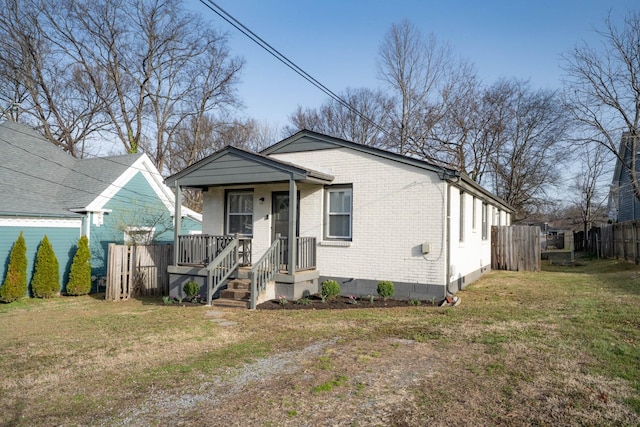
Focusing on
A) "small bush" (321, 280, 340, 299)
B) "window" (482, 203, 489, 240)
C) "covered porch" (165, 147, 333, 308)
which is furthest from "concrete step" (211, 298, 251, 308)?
"window" (482, 203, 489, 240)

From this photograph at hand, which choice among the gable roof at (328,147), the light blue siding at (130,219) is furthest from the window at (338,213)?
the light blue siding at (130,219)

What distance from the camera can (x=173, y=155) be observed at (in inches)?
1126

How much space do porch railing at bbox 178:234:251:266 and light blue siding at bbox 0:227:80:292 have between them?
452 cm

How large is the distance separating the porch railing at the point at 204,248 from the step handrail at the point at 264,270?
4.14ft

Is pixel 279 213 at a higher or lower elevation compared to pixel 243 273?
higher

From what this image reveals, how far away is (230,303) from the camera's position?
1013 centimetres

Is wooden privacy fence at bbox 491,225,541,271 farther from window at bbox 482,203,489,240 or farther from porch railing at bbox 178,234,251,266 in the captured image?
porch railing at bbox 178,234,251,266

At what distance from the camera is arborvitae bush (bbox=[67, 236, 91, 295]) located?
13195 mm

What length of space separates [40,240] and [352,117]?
2465 cm

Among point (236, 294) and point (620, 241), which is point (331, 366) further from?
point (620, 241)

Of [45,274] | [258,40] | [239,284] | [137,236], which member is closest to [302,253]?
[239,284]

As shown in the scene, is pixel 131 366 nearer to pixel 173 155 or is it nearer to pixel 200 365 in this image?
pixel 200 365

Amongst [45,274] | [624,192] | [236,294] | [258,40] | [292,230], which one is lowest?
[236,294]

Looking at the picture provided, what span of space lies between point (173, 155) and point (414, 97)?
16.0m
